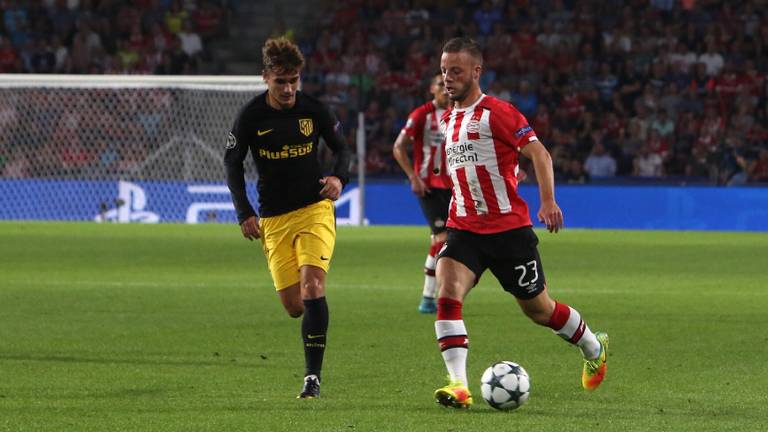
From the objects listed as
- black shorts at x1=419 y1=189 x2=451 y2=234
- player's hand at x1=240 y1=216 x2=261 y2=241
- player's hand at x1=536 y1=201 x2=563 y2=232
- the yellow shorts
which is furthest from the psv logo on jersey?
black shorts at x1=419 y1=189 x2=451 y2=234

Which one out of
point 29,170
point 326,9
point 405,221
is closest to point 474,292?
point 405,221

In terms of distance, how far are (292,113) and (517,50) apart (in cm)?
2319

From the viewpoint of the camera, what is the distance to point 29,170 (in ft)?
88.5

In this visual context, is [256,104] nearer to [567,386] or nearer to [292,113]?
[292,113]

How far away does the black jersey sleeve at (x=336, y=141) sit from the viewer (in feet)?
27.6

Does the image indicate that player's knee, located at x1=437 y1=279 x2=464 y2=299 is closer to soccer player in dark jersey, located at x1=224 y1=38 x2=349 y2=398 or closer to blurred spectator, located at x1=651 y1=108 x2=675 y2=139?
soccer player in dark jersey, located at x1=224 y1=38 x2=349 y2=398

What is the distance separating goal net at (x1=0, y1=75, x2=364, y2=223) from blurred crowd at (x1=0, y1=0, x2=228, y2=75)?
4.31 meters

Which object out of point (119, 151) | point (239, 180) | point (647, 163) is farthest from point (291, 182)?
point (647, 163)

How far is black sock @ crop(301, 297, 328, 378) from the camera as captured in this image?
306 inches

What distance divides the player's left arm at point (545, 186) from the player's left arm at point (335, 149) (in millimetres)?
1249

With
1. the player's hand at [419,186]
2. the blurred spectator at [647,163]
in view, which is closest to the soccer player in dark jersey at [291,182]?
the player's hand at [419,186]

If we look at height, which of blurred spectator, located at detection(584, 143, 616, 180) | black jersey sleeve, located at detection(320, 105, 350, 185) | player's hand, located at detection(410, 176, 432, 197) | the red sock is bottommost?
blurred spectator, located at detection(584, 143, 616, 180)

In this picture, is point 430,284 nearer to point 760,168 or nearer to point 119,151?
point 760,168

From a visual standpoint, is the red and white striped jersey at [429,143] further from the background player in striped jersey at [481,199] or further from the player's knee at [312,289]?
the background player in striped jersey at [481,199]
